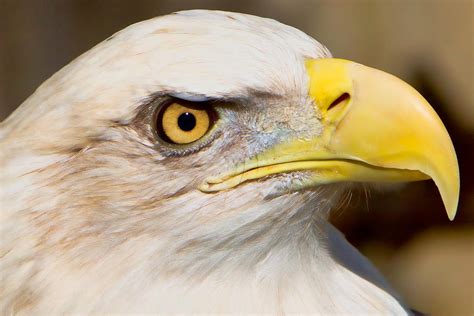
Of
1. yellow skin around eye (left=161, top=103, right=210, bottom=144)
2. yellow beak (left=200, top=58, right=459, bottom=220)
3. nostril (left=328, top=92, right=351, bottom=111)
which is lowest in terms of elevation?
yellow beak (left=200, top=58, right=459, bottom=220)

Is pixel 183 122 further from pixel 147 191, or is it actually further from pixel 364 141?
pixel 364 141

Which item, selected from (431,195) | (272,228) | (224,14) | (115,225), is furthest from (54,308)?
(431,195)

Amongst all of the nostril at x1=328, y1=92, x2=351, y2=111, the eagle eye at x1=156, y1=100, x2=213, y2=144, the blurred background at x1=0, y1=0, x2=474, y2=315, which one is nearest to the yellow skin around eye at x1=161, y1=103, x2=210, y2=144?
the eagle eye at x1=156, y1=100, x2=213, y2=144

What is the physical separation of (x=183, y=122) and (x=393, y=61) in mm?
3635

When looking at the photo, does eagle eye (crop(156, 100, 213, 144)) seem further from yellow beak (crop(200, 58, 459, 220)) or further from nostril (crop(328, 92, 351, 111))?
nostril (crop(328, 92, 351, 111))

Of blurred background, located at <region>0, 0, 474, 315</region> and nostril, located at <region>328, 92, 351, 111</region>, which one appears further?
blurred background, located at <region>0, 0, 474, 315</region>

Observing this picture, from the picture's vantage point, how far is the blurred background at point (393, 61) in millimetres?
5836

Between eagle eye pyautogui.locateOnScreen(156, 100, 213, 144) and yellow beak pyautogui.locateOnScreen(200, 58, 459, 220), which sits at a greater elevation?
eagle eye pyautogui.locateOnScreen(156, 100, 213, 144)

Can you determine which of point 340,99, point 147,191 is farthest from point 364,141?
point 147,191

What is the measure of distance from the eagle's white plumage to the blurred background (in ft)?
10.2

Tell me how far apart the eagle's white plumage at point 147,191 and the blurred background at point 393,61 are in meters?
3.12

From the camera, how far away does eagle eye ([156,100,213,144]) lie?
2.52 metres

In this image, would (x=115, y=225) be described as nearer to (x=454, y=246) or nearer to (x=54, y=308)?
(x=54, y=308)

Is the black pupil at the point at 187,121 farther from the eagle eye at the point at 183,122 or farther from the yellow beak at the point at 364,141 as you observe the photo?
the yellow beak at the point at 364,141
